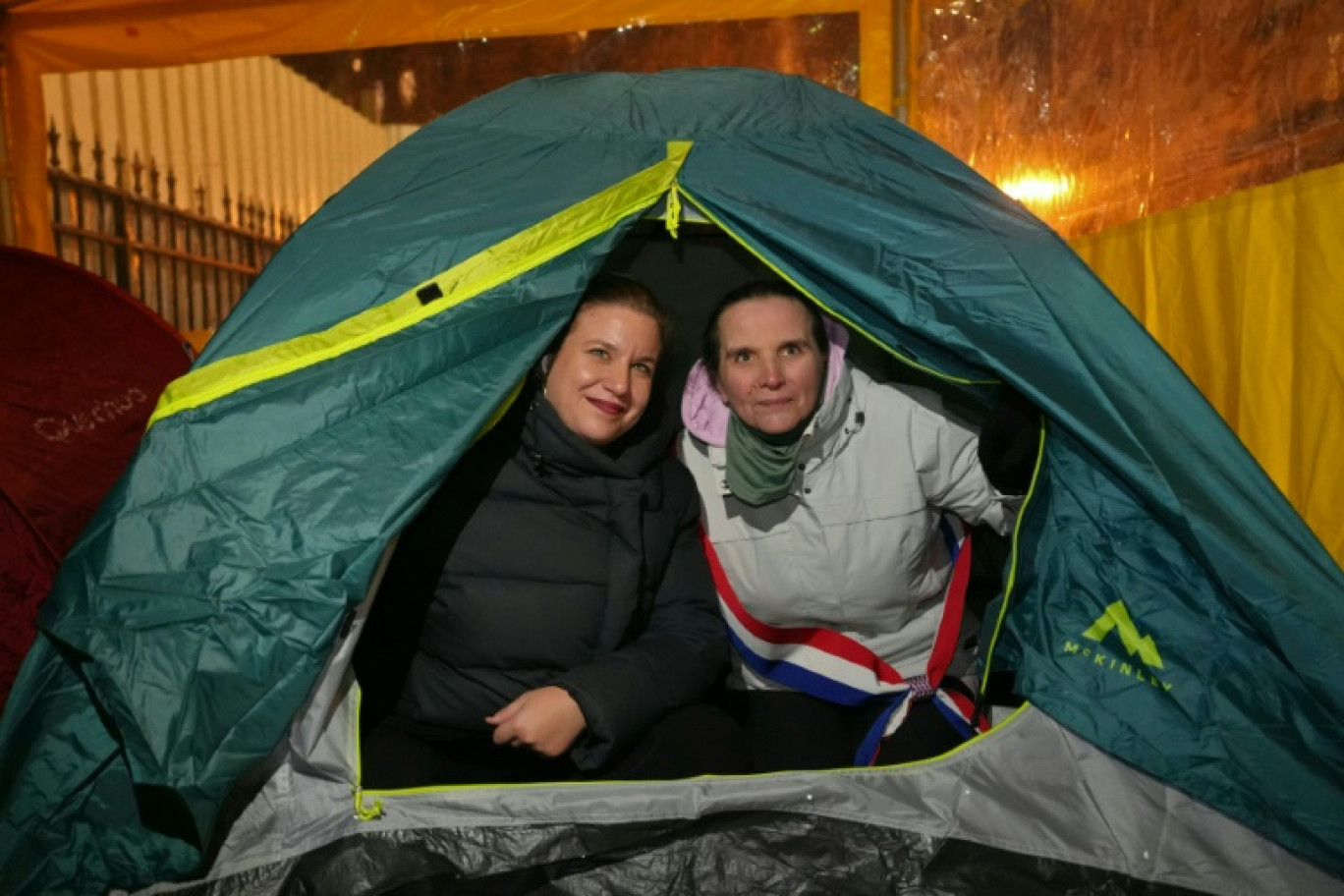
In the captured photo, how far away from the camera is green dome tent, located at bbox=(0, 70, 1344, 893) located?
123cm

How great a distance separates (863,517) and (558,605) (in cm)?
50

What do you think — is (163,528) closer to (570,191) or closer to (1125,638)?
(570,191)

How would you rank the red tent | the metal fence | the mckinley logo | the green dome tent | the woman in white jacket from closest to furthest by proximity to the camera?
the green dome tent → the mckinley logo → the woman in white jacket → the red tent → the metal fence

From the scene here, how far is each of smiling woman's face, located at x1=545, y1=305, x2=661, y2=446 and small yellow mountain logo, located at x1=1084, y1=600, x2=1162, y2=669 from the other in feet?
2.42

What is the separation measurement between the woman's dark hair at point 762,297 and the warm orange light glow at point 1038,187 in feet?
3.39

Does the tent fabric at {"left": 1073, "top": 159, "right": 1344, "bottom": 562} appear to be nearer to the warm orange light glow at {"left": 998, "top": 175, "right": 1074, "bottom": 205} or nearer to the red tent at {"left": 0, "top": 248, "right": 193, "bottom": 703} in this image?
the warm orange light glow at {"left": 998, "top": 175, "right": 1074, "bottom": 205}

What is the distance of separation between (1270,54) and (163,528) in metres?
1.87

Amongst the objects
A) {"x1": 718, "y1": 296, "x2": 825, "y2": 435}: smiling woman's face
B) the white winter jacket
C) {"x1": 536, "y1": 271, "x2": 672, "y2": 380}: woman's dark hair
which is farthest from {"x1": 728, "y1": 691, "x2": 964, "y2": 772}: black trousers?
{"x1": 536, "y1": 271, "x2": 672, "y2": 380}: woman's dark hair

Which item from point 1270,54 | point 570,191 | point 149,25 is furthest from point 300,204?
point 1270,54

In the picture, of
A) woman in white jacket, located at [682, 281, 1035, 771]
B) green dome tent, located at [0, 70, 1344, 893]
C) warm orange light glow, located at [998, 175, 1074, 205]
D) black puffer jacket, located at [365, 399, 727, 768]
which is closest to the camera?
green dome tent, located at [0, 70, 1344, 893]

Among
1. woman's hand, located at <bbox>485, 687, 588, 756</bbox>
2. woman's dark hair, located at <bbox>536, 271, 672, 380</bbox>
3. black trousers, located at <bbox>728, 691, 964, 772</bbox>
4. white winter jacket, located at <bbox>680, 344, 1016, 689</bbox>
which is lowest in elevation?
black trousers, located at <bbox>728, 691, 964, 772</bbox>

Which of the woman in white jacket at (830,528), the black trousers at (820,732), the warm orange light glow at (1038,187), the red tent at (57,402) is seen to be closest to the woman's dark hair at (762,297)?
the woman in white jacket at (830,528)

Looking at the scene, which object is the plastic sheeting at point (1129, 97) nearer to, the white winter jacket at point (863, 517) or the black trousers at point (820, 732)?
the white winter jacket at point (863, 517)

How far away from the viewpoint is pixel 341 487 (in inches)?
50.9
